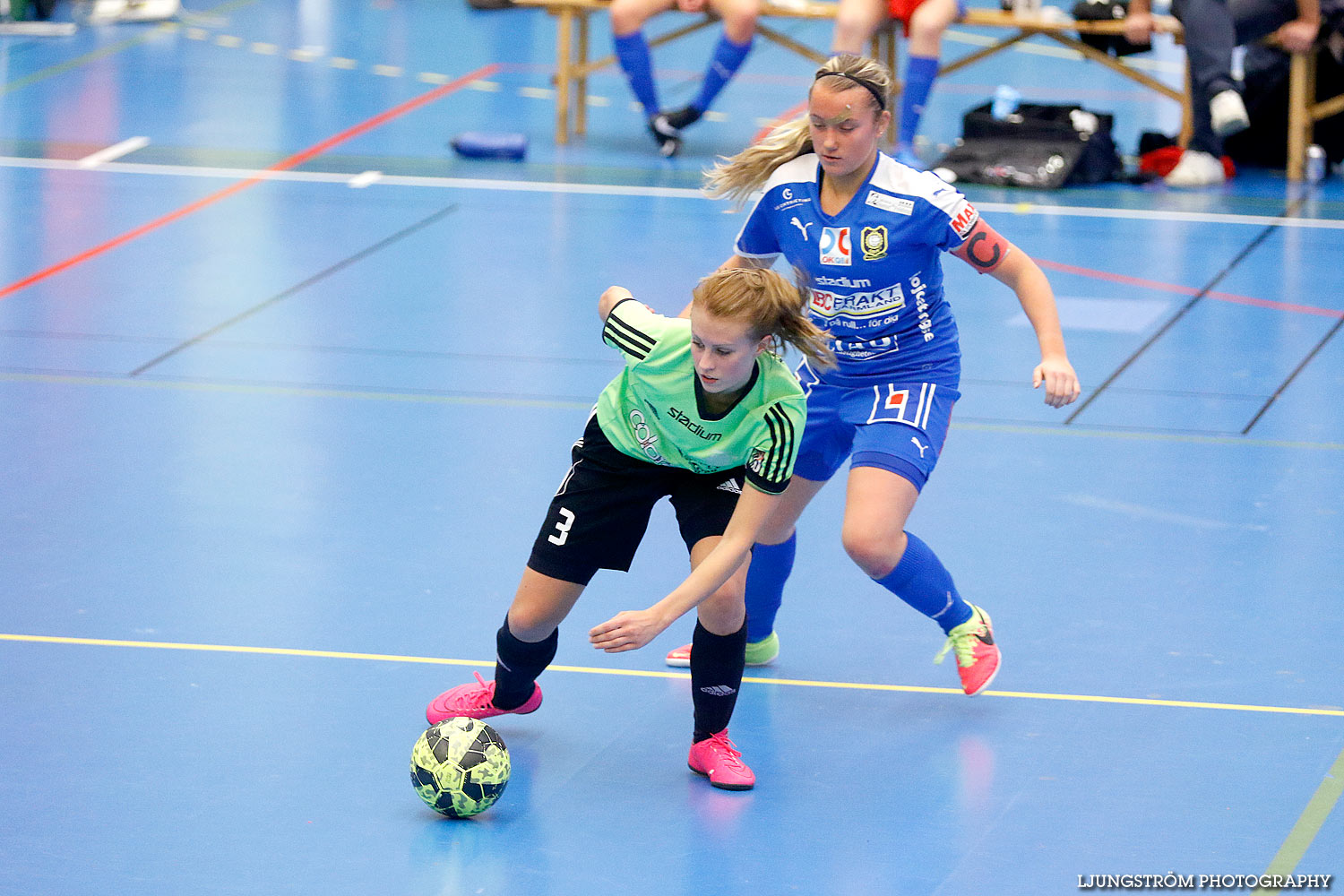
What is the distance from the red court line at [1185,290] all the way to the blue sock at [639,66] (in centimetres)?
332

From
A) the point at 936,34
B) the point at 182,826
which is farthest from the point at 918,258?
the point at 936,34

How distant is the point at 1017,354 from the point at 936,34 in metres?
3.52

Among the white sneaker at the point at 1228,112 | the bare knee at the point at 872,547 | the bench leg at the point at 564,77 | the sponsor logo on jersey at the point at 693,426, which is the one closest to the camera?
the sponsor logo on jersey at the point at 693,426

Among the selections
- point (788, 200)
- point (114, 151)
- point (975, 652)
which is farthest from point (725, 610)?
point (114, 151)

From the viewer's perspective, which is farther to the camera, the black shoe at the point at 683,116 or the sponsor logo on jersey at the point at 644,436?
the black shoe at the point at 683,116

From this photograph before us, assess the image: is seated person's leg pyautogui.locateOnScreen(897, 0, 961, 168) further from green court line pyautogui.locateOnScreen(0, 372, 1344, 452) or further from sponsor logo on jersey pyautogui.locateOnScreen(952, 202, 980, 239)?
sponsor logo on jersey pyautogui.locateOnScreen(952, 202, 980, 239)

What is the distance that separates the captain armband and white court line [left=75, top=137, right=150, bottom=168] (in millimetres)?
7491

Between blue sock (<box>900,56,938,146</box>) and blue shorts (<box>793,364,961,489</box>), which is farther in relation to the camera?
blue sock (<box>900,56,938,146</box>)

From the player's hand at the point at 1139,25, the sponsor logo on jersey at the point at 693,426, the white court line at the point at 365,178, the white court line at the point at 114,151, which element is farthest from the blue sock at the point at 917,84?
the sponsor logo on jersey at the point at 693,426

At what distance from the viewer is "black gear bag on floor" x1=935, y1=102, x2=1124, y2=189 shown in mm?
10320

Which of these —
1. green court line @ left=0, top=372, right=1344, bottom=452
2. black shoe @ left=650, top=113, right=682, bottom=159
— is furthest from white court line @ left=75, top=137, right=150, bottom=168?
green court line @ left=0, top=372, right=1344, bottom=452

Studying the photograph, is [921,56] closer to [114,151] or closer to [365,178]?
[365,178]

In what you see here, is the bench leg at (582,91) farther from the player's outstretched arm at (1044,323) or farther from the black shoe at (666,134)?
the player's outstretched arm at (1044,323)

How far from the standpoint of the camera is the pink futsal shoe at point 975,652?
440 centimetres
